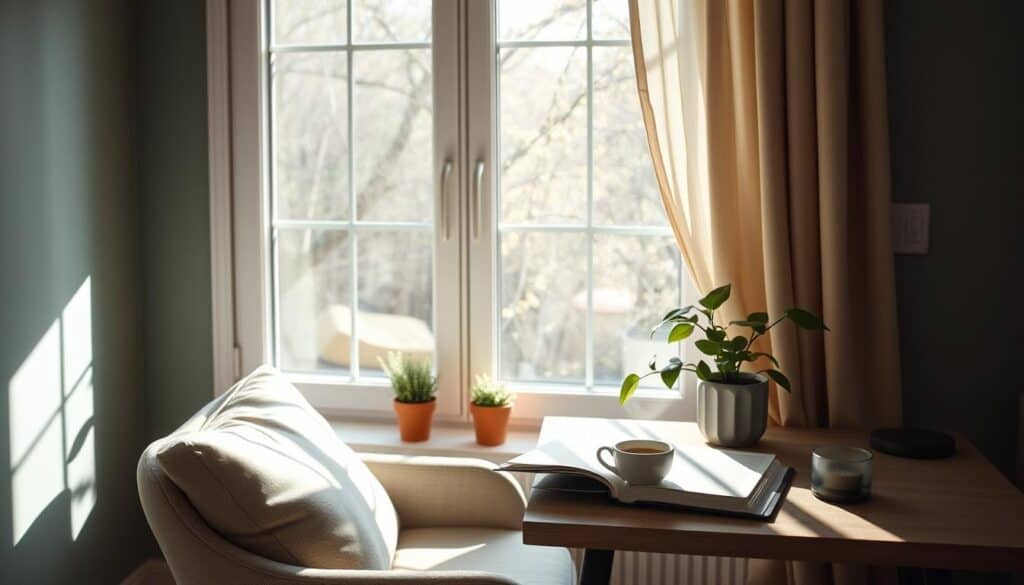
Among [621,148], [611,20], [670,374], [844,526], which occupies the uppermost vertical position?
[611,20]

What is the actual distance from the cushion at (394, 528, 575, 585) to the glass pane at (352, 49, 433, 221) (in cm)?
91

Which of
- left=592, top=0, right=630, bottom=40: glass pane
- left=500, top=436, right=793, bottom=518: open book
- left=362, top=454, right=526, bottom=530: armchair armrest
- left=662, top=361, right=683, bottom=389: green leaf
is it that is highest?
left=592, top=0, right=630, bottom=40: glass pane

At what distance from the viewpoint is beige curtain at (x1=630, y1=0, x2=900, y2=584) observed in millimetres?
2189

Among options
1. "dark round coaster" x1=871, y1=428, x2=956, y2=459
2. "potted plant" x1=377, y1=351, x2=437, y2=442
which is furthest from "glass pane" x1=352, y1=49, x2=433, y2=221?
"dark round coaster" x1=871, y1=428, x2=956, y2=459

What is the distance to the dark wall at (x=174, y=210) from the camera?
269cm

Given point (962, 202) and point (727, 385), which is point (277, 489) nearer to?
point (727, 385)

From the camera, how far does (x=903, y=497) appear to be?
1.73 m

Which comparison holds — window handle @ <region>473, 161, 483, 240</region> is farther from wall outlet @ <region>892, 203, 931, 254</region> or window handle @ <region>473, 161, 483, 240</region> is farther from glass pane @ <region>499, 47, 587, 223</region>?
wall outlet @ <region>892, 203, 931, 254</region>

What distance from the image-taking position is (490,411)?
2.52 m

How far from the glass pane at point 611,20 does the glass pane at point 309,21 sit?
684 millimetres

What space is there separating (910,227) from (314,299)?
1.58m

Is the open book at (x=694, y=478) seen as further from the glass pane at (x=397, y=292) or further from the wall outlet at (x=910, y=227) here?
the glass pane at (x=397, y=292)

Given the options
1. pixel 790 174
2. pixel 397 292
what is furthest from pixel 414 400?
pixel 790 174

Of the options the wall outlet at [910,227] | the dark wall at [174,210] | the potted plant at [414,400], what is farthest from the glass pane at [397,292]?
the wall outlet at [910,227]
